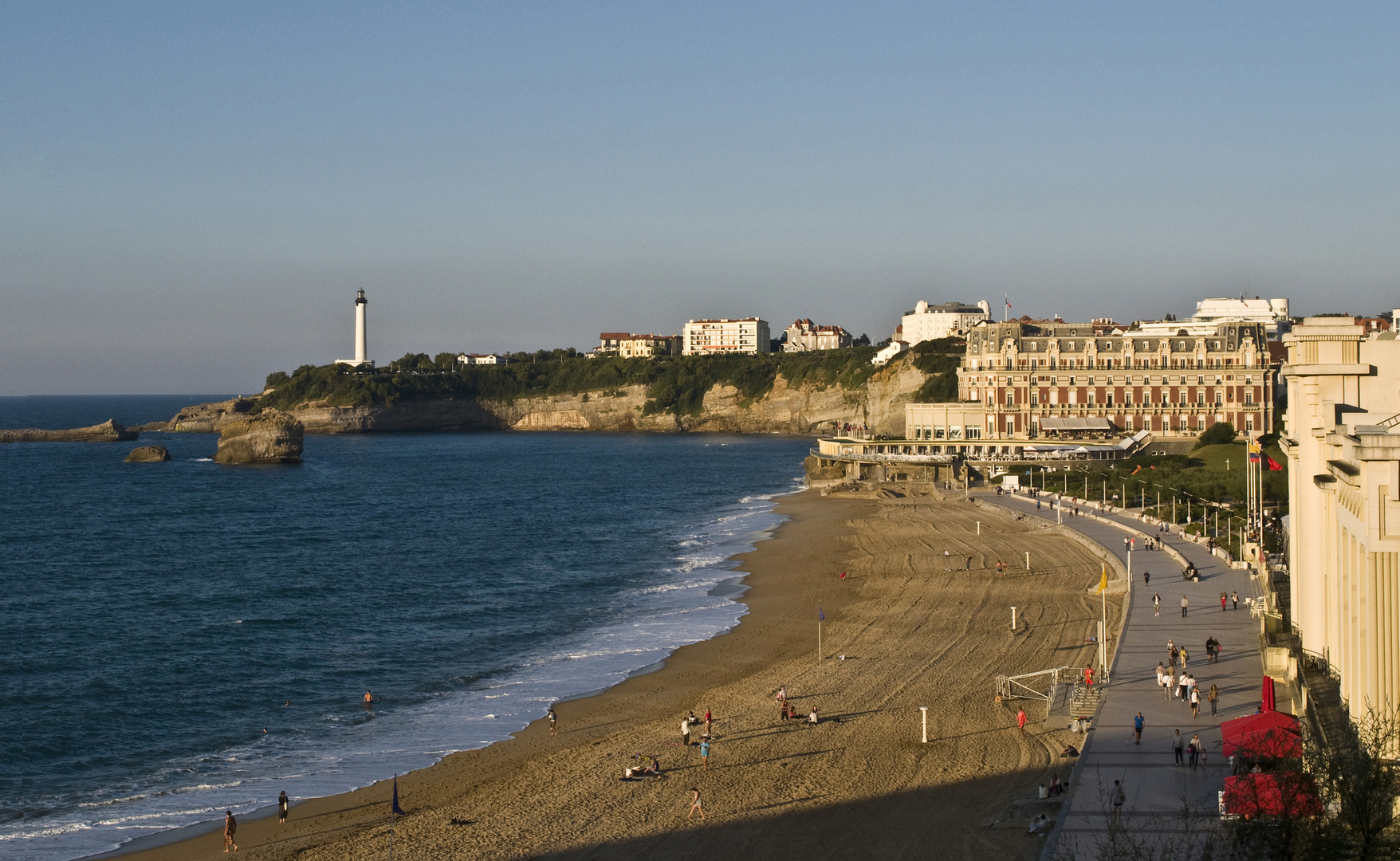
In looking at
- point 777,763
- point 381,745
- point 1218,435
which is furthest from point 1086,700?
point 1218,435

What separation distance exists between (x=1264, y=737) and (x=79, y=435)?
175743mm

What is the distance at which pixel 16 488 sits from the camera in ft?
330

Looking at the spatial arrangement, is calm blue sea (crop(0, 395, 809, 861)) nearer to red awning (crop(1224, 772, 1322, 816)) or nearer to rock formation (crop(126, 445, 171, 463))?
red awning (crop(1224, 772, 1322, 816))

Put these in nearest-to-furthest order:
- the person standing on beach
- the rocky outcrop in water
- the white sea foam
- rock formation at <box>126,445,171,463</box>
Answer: the person standing on beach, the white sea foam, rock formation at <box>126,445,171,463</box>, the rocky outcrop in water

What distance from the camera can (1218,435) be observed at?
91812 mm

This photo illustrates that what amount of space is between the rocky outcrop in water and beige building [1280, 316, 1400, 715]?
166m

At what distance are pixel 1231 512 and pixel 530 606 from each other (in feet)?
109

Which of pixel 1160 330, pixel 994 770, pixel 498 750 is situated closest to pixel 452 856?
pixel 498 750

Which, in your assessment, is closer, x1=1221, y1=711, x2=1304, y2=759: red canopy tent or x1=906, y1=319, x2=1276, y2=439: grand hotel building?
x1=1221, y1=711, x2=1304, y2=759: red canopy tent

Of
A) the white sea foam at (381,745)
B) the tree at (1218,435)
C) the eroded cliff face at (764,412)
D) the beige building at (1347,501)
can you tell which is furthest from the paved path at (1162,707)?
the eroded cliff face at (764,412)

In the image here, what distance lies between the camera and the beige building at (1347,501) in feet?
50.4

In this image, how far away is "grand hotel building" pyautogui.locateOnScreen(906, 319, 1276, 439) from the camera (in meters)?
95.9

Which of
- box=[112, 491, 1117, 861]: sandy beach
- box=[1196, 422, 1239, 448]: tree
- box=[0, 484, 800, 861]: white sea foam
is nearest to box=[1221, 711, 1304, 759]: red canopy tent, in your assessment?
box=[112, 491, 1117, 861]: sandy beach

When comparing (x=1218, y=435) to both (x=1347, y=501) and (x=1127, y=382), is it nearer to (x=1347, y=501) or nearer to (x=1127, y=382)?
(x=1127, y=382)
